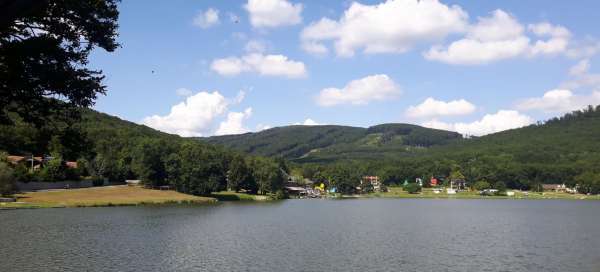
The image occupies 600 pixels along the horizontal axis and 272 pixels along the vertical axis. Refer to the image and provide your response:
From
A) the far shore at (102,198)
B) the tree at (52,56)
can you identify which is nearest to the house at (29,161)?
the far shore at (102,198)

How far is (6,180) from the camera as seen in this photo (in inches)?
4560

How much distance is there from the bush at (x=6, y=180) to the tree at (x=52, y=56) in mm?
98861

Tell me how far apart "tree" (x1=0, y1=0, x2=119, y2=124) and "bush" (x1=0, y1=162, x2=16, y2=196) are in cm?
9886

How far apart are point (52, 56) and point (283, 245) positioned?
41.1m

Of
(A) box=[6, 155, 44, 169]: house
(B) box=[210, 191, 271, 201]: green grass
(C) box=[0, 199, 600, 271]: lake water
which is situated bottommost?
(C) box=[0, 199, 600, 271]: lake water

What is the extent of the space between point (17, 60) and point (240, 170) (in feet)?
570

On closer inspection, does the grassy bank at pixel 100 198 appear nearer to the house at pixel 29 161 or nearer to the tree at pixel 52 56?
the house at pixel 29 161

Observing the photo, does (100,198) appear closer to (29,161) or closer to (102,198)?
(102,198)

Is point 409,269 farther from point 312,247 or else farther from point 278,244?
point 278,244

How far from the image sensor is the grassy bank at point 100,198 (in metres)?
118

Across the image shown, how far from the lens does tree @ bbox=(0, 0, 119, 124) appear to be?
26.2 meters

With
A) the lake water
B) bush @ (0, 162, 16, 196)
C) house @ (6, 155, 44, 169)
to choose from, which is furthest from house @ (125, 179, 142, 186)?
the lake water

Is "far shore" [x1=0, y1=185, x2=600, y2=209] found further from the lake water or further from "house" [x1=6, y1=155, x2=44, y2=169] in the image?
the lake water

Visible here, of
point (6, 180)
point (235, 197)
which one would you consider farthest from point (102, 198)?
point (235, 197)
